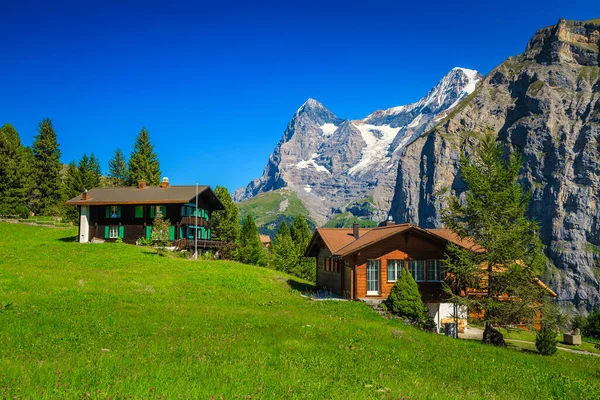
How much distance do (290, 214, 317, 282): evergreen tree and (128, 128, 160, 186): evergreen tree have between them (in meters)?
27.8

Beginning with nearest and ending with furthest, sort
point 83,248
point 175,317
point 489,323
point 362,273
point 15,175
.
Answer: point 175,317, point 489,323, point 362,273, point 83,248, point 15,175

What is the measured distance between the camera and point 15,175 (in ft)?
221

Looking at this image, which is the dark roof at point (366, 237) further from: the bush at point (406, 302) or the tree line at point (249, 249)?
the tree line at point (249, 249)

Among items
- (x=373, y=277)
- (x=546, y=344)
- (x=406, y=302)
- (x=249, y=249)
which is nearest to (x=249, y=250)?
(x=249, y=249)

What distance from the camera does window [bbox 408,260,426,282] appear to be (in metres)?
32.9

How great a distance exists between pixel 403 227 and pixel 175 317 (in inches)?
756

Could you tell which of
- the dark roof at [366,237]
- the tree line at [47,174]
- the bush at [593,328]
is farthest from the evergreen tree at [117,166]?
the bush at [593,328]

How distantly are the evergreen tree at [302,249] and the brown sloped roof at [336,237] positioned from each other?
100ft

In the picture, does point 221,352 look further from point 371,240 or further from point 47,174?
point 47,174

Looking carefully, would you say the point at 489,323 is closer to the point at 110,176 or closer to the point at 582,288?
the point at 110,176

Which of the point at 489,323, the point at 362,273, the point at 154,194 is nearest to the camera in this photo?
the point at 489,323

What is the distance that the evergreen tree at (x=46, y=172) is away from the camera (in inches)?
2840


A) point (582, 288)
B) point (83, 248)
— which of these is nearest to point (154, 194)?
point (83, 248)

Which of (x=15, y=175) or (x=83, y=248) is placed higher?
(x=15, y=175)
